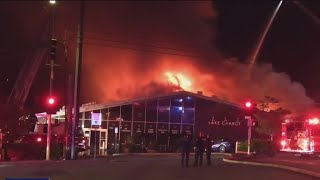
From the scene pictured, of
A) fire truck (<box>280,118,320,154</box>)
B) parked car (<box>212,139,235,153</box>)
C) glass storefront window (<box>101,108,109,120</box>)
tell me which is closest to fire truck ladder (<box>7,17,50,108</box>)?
glass storefront window (<box>101,108,109,120</box>)

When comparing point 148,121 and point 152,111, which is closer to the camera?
point 148,121

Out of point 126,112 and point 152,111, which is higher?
point 152,111

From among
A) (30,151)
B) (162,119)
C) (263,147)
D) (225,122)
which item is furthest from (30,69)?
(225,122)

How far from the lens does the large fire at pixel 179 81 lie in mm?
67812

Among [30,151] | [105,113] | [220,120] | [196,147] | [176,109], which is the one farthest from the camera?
[220,120]

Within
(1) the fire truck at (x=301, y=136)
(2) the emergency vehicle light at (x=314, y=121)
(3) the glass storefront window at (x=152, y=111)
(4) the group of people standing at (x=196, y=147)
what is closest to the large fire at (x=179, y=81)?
(3) the glass storefront window at (x=152, y=111)

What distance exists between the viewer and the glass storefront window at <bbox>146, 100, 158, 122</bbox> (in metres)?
57.5

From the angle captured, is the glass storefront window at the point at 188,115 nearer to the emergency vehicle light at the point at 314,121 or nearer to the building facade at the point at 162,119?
the building facade at the point at 162,119

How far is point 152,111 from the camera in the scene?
5778 centimetres

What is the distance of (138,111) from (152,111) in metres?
1.57

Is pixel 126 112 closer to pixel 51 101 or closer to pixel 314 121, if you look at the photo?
pixel 51 101

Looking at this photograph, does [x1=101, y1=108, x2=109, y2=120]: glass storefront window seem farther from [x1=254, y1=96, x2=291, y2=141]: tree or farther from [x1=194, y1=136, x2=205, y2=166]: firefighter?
[x1=194, y1=136, x2=205, y2=166]: firefighter

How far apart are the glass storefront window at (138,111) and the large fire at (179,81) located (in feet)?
34.7

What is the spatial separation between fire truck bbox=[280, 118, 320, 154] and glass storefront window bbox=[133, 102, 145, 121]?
61.0 feet
